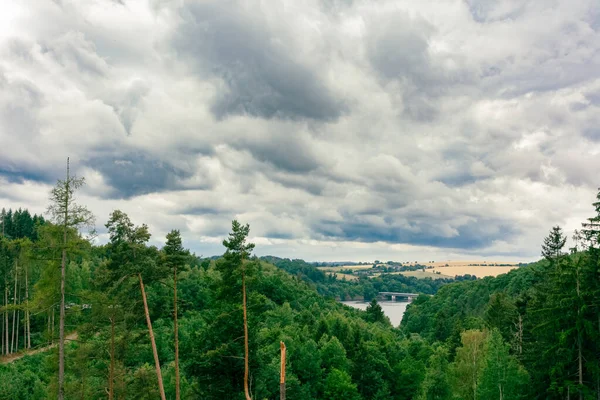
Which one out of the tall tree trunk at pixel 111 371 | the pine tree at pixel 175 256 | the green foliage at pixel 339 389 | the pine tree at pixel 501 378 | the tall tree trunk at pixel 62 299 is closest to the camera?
the tall tree trunk at pixel 62 299

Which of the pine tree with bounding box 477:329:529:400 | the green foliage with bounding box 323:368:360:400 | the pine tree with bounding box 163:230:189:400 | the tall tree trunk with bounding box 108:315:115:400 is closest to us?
the tall tree trunk with bounding box 108:315:115:400

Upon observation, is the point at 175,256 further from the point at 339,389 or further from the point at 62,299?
the point at 339,389

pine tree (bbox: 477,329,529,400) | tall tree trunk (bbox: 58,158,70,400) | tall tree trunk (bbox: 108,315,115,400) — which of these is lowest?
pine tree (bbox: 477,329,529,400)

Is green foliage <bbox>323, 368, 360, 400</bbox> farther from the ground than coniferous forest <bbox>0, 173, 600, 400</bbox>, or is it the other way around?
coniferous forest <bbox>0, 173, 600, 400</bbox>

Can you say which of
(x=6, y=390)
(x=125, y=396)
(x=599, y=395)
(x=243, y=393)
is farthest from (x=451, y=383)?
(x=6, y=390)

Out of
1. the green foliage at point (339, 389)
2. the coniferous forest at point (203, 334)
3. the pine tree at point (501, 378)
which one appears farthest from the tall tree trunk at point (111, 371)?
the pine tree at point (501, 378)

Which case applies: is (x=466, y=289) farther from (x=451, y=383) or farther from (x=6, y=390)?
(x=6, y=390)

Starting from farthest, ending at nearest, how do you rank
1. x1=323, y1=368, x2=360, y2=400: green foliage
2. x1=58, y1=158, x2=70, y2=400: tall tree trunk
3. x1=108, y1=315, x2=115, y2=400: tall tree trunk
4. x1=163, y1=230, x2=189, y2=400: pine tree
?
1. x1=323, y1=368, x2=360, y2=400: green foliage
2. x1=163, y1=230, x2=189, y2=400: pine tree
3. x1=108, y1=315, x2=115, y2=400: tall tree trunk
4. x1=58, y1=158, x2=70, y2=400: tall tree trunk

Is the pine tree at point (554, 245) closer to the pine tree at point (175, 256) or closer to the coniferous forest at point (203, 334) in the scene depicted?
the coniferous forest at point (203, 334)

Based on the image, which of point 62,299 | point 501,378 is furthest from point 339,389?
point 62,299

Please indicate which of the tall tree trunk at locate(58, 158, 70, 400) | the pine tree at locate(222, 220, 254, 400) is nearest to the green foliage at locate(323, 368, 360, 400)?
the pine tree at locate(222, 220, 254, 400)

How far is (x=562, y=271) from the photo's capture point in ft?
92.7

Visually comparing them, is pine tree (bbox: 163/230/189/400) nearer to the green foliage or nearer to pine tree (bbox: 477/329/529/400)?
the green foliage

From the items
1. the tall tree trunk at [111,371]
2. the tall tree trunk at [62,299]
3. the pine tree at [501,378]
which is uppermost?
the tall tree trunk at [62,299]
